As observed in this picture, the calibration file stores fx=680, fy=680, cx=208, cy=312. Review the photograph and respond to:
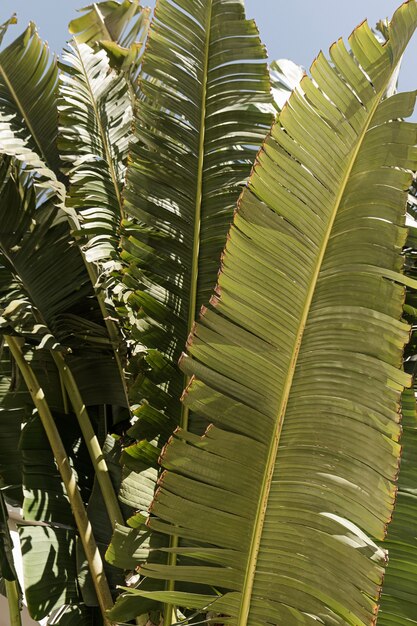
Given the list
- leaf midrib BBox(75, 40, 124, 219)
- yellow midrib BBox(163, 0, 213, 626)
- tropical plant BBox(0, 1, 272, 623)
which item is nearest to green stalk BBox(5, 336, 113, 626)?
tropical plant BBox(0, 1, 272, 623)

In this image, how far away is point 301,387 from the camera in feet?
4.28

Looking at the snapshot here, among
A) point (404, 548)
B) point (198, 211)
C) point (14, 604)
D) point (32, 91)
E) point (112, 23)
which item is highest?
point (112, 23)

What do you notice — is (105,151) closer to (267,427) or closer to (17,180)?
(17,180)

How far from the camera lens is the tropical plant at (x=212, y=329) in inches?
49.2

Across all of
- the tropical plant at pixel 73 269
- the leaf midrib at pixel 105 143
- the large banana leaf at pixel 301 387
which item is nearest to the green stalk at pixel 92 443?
the tropical plant at pixel 73 269

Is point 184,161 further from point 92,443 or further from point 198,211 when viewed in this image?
point 92,443

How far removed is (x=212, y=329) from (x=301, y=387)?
21 cm

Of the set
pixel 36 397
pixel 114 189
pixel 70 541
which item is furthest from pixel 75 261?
pixel 70 541

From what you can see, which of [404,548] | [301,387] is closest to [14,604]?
[404,548]

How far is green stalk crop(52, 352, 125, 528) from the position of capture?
83.4 inches

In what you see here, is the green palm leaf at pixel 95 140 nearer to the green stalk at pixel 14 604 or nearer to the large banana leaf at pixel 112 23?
the large banana leaf at pixel 112 23

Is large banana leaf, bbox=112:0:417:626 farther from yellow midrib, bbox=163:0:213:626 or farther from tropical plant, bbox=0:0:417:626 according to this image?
yellow midrib, bbox=163:0:213:626

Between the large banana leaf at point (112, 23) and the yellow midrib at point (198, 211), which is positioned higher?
the large banana leaf at point (112, 23)

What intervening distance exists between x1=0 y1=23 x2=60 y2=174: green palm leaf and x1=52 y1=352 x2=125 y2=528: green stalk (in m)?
0.86
